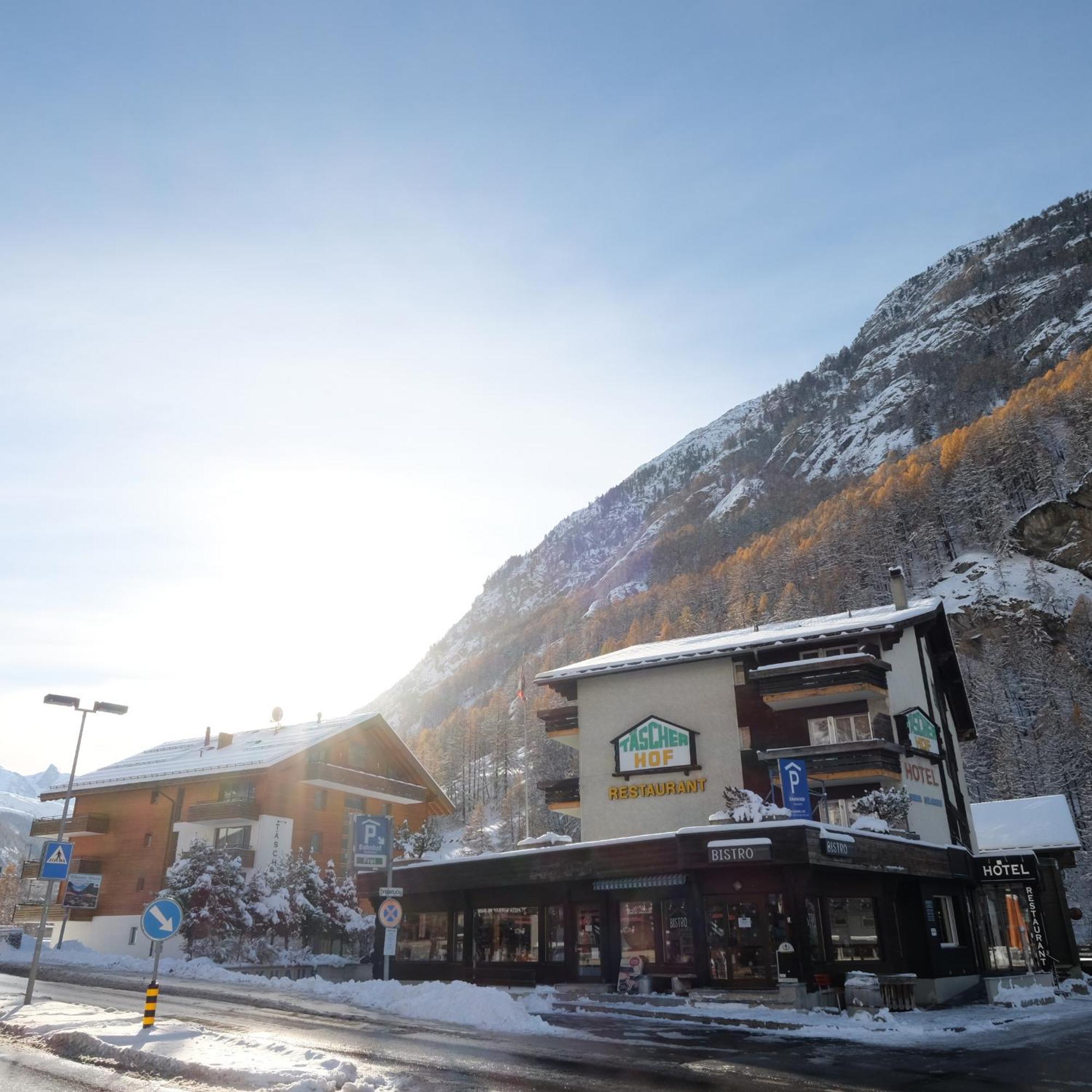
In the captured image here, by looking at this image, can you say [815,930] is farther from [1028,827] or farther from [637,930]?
[1028,827]

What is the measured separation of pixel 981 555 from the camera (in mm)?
132875

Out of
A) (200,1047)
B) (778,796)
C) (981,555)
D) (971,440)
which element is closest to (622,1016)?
(200,1047)

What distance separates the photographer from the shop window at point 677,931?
2689 cm

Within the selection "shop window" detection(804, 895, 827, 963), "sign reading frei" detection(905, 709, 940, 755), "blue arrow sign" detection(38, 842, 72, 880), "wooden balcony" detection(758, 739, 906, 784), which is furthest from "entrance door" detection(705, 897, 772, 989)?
"blue arrow sign" detection(38, 842, 72, 880)

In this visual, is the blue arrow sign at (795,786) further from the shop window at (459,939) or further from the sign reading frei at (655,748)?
the shop window at (459,939)

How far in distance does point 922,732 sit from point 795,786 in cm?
826

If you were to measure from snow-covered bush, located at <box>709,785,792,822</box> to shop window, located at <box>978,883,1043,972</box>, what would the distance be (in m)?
14.1

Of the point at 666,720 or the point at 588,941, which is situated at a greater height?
the point at 666,720

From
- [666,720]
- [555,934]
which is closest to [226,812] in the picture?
[555,934]

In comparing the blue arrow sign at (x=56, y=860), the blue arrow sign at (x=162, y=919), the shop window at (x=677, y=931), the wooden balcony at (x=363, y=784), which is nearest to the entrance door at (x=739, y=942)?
the shop window at (x=677, y=931)

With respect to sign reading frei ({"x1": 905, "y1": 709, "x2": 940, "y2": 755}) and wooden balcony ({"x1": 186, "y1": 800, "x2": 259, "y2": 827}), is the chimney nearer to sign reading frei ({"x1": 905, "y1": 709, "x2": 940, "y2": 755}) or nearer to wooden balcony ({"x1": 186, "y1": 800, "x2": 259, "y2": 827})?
sign reading frei ({"x1": 905, "y1": 709, "x2": 940, "y2": 755})

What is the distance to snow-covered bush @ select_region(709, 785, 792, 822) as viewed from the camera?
2742 centimetres

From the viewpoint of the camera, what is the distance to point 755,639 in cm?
3784

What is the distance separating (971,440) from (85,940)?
146 meters
